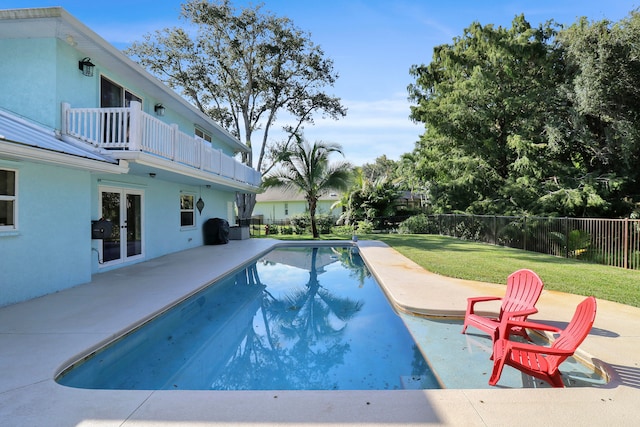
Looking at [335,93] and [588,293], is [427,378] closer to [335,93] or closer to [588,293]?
[588,293]

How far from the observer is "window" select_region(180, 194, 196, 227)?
14.8m

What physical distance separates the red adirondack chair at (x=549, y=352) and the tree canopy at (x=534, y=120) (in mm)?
15860

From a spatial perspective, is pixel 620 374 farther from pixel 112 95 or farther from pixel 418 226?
pixel 418 226

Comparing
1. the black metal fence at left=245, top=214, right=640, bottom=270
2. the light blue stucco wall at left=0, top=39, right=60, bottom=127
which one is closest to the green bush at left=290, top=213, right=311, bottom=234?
the black metal fence at left=245, top=214, right=640, bottom=270

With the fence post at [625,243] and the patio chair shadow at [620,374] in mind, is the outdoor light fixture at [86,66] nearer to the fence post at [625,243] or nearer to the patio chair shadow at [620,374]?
the patio chair shadow at [620,374]

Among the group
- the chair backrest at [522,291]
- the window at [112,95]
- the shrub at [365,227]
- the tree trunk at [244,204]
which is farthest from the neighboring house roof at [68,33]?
the shrub at [365,227]

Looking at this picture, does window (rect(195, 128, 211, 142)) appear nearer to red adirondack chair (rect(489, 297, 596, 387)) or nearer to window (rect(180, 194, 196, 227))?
window (rect(180, 194, 196, 227))

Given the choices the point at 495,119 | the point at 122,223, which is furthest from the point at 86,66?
the point at 495,119

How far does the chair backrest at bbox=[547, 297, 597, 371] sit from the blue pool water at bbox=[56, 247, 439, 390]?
1.27 m

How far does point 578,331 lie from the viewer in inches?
136

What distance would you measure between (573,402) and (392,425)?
67.3 inches

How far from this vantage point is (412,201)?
3662 cm

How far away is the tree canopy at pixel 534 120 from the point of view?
15711 mm

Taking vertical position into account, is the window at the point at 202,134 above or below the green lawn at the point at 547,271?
above
